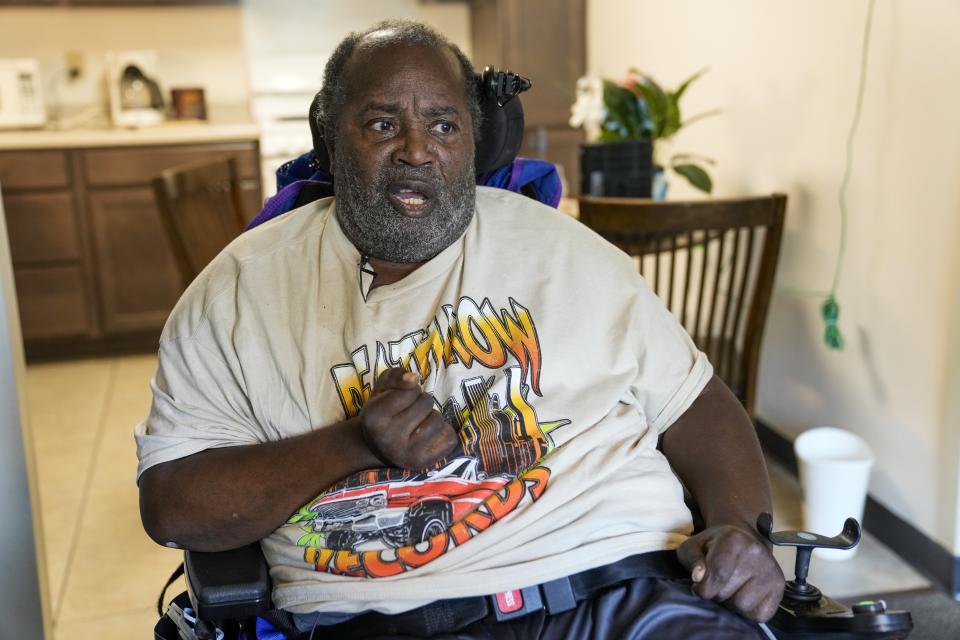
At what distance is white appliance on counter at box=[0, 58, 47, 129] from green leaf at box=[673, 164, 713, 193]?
3.23 metres

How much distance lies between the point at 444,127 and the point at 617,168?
1.34 metres

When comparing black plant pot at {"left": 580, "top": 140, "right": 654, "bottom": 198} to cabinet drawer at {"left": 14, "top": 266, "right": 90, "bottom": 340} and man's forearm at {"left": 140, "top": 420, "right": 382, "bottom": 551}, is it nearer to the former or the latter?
man's forearm at {"left": 140, "top": 420, "right": 382, "bottom": 551}

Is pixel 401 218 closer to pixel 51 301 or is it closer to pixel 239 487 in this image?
pixel 239 487

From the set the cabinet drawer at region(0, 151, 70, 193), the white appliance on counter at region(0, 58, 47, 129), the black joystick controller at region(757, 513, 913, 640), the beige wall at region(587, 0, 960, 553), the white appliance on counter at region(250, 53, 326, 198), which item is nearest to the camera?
the black joystick controller at region(757, 513, 913, 640)

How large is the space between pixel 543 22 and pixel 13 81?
8.13 feet

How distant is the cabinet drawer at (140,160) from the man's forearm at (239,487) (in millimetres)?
3369

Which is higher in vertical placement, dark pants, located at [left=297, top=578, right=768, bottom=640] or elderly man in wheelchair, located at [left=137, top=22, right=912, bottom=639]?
elderly man in wheelchair, located at [left=137, top=22, right=912, bottom=639]

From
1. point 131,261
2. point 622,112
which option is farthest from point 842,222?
point 131,261

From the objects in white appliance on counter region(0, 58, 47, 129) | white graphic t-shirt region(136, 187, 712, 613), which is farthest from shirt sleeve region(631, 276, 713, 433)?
white appliance on counter region(0, 58, 47, 129)

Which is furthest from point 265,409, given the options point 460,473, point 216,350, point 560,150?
point 560,150

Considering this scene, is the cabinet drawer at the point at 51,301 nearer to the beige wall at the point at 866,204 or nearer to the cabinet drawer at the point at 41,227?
the cabinet drawer at the point at 41,227

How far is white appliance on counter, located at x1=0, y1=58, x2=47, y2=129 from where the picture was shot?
14.9 feet

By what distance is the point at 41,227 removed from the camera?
4414mm

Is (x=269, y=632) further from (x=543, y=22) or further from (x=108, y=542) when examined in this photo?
(x=543, y=22)
